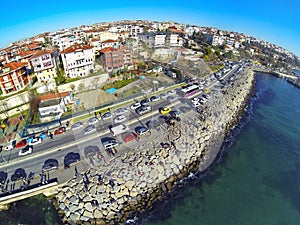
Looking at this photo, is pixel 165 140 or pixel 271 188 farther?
pixel 165 140

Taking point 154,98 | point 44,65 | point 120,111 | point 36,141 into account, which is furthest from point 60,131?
point 44,65

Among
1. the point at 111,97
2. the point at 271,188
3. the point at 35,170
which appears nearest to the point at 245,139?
the point at 271,188

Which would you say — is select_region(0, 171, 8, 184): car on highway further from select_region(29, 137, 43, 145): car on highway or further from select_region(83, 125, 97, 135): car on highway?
select_region(83, 125, 97, 135): car on highway

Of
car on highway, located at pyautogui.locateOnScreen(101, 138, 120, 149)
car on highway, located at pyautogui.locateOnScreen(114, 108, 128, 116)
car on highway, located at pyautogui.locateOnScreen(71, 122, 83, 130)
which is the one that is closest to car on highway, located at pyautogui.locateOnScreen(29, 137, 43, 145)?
car on highway, located at pyautogui.locateOnScreen(71, 122, 83, 130)

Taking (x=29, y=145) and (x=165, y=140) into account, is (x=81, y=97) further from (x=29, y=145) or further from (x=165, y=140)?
(x=165, y=140)

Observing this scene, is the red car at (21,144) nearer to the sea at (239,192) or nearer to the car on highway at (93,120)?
the sea at (239,192)

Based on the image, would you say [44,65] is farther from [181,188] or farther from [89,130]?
[181,188]
